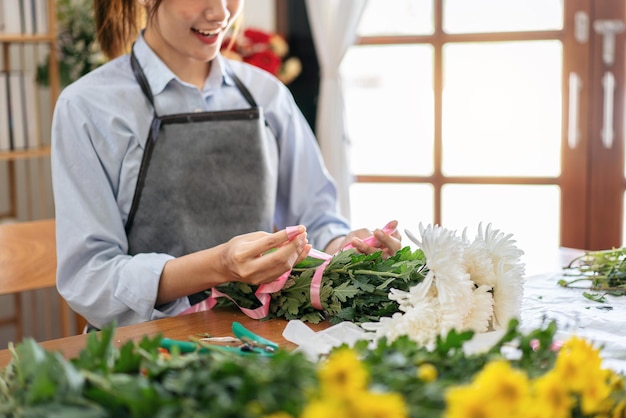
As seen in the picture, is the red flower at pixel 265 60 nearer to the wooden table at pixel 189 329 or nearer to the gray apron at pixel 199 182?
the gray apron at pixel 199 182

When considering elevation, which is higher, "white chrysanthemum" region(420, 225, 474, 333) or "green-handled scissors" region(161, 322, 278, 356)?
"white chrysanthemum" region(420, 225, 474, 333)

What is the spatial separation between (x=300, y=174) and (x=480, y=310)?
2.91ft

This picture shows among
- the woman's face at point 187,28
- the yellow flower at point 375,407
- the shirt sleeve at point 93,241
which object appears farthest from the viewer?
the woman's face at point 187,28

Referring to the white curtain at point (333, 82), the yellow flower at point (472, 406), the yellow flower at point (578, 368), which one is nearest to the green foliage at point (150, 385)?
the yellow flower at point (472, 406)

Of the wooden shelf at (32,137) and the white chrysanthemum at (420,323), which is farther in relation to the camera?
the wooden shelf at (32,137)

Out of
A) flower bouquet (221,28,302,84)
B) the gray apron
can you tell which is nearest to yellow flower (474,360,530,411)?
the gray apron

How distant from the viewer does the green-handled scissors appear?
3.28 ft

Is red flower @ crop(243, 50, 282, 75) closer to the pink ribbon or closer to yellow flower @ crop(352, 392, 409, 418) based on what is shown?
the pink ribbon

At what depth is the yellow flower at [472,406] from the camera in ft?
2.02

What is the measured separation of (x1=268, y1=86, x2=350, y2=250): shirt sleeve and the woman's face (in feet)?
0.86

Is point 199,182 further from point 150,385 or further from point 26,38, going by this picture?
point 26,38

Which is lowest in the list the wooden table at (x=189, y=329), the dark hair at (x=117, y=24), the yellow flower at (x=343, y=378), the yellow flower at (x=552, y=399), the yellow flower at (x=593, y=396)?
the wooden table at (x=189, y=329)

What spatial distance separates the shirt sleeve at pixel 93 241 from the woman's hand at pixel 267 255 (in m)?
0.22

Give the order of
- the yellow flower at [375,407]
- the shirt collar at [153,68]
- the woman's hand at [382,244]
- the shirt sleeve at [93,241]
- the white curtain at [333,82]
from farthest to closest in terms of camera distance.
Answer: the white curtain at [333,82] → the shirt collar at [153,68] → the shirt sleeve at [93,241] → the woman's hand at [382,244] → the yellow flower at [375,407]
